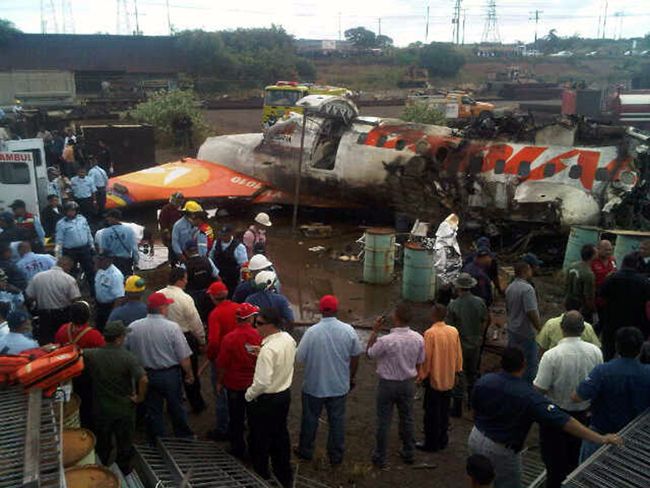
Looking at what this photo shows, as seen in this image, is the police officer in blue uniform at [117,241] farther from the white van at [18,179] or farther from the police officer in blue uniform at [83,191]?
the police officer in blue uniform at [83,191]

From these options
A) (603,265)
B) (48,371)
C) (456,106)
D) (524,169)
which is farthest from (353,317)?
(456,106)

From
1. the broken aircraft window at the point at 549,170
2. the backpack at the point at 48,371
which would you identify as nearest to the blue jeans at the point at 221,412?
the backpack at the point at 48,371

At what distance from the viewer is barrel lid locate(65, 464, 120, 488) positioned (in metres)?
4.50

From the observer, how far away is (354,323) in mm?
10477

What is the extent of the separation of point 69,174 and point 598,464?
17761 millimetres

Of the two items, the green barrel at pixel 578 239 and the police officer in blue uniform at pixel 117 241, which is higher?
the police officer in blue uniform at pixel 117 241

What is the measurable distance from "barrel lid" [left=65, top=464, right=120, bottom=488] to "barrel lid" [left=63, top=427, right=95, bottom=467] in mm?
202

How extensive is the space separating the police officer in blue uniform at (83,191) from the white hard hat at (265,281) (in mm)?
8711

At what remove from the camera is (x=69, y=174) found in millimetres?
18453

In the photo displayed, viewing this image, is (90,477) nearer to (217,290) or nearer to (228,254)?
(217,290)

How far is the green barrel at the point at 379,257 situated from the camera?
1216 centimetres

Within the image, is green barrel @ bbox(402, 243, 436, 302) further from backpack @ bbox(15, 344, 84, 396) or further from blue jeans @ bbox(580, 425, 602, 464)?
backpack @ bbox(15, 344, 84, 396)

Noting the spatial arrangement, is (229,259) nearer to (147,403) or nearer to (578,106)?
(147,403)

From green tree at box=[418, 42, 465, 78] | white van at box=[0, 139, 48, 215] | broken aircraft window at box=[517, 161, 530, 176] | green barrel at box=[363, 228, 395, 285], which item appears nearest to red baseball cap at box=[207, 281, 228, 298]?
green barrel at box=[363, 228, 395, 285]
